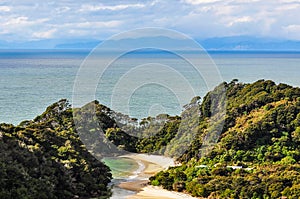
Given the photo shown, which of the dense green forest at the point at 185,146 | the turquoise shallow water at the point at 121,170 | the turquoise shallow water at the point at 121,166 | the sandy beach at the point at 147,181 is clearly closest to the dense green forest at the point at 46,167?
the dense green forest at the point at 185,146

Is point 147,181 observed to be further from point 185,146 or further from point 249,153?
point 185,146

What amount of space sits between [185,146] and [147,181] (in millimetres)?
5521

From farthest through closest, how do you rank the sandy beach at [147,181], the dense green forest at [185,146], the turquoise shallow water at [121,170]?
1. the turquoise shallow water at [121,170]
2. the sandy beach at [147,181]
3. the dense green forest at [185,146]

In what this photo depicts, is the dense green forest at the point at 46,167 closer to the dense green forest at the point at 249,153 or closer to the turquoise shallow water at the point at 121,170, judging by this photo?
the turquoise shallow water at the point at 121,170

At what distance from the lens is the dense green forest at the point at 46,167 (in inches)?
664

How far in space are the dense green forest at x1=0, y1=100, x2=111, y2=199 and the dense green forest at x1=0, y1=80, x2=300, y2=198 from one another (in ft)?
0.11

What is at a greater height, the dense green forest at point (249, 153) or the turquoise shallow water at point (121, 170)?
the dense green forest at point (249, 153)

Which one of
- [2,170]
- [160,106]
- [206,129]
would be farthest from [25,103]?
[2,170]

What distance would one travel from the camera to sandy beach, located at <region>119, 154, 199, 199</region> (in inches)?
810

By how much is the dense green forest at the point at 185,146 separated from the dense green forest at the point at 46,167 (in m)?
0.03

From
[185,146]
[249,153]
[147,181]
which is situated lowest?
[147,181]

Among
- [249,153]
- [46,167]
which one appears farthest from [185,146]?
[46,167]

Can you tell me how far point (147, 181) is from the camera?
22906 mm

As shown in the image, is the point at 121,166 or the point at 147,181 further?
→ the point at 121,166
